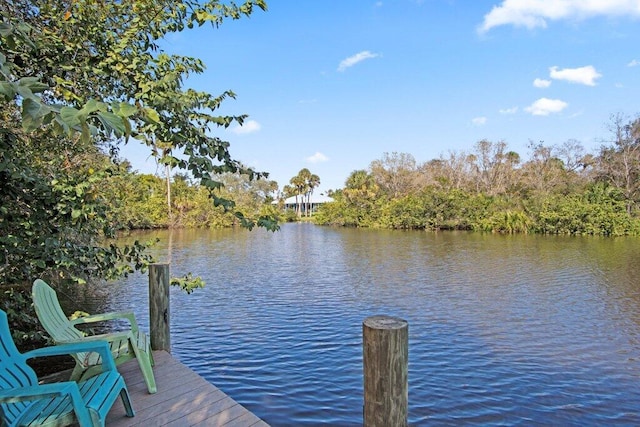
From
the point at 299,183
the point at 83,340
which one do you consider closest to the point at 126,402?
the point at 83,340

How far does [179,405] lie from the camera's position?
9.87 ft

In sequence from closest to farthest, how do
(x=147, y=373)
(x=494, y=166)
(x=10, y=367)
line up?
(x=10, y=367) → (x=147, y=373) → (x=494, y=166)

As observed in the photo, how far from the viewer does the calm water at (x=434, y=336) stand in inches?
186

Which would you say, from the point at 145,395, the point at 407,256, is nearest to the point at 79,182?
the point at 145,395

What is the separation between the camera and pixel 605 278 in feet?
38.3

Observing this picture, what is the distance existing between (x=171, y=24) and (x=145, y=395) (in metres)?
3.01

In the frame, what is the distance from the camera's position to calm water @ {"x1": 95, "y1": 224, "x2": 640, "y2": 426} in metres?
4.73

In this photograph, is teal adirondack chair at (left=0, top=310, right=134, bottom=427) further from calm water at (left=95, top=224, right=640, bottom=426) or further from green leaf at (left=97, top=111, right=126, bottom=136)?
calm water at (left=95, top=224, right=640, bottom=426)

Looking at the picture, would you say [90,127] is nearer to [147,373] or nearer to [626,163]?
[147,373]

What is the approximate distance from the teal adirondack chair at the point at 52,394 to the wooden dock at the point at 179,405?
138mm

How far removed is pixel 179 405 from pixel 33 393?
3.49 ft

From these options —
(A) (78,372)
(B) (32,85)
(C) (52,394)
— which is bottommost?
(A) (78,372)

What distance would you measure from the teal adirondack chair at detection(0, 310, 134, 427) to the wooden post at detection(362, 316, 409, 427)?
5.14 feet

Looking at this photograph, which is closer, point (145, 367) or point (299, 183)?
point (145, 367)
